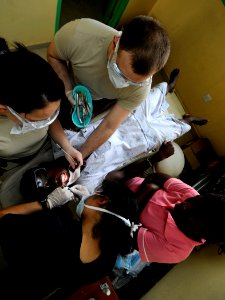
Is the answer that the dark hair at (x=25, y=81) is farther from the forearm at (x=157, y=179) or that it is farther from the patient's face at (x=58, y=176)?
the forearm at (x=157, y=179)

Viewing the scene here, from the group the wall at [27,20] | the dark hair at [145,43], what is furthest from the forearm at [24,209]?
the wall at [27,20]

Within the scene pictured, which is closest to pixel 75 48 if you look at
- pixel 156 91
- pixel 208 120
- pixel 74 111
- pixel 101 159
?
pixel 74 111

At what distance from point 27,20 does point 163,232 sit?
1.98m

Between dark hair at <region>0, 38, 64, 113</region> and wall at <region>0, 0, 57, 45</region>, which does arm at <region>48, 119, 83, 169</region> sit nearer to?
dark hair at <region>0, 38, 64, 113</region>

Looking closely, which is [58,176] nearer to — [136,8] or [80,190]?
[80,190]

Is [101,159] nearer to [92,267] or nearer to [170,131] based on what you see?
[170,131]

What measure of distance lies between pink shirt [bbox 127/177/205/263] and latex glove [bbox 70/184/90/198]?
381 millimetres

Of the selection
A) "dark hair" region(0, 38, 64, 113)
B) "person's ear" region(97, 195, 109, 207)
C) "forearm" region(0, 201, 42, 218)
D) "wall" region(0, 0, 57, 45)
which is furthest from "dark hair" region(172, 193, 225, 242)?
"wall" region(0, 0, 57, 45)

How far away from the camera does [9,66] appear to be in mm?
1096

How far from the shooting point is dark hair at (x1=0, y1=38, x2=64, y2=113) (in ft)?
3.59

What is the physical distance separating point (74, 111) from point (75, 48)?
1.17ft

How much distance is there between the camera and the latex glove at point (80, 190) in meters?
1.67

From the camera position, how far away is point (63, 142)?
1695 mm

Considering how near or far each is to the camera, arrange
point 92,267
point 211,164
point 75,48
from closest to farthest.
A: point 92,267 → point 75,48 → point 211,164
